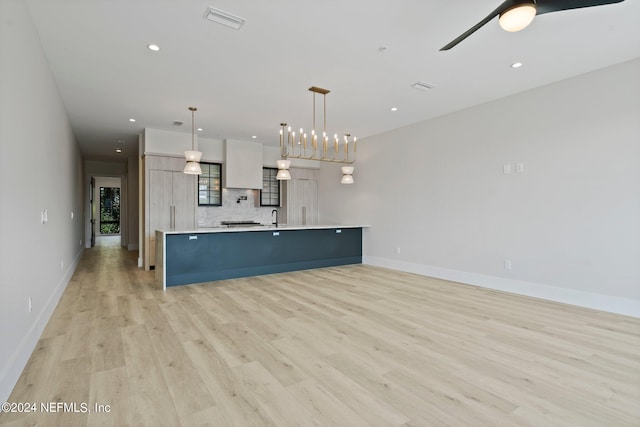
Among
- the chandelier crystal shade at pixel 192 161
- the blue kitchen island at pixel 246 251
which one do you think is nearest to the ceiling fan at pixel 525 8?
the chandelier crystal shade at pixel 192 161

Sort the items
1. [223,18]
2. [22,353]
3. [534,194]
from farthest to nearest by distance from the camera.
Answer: [534,194]
[223,18]
[22,353]

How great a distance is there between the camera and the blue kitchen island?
5090 mm

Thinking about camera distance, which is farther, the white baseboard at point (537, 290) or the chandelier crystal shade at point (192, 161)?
the chandelier crystal shade at point (192, 161)

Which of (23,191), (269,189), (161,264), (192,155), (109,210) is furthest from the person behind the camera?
(109,210)

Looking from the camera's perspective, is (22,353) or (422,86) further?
(422,86)

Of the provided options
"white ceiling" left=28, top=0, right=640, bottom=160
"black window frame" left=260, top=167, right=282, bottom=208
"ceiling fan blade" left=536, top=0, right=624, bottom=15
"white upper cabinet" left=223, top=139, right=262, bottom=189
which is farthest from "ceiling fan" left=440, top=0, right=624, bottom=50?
"black window frame" left=260, top=167, right=282, bottom=208

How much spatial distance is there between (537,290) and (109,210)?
17.9m

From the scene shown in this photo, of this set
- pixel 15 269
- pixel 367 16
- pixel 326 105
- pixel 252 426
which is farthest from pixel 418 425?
pixel 326 105

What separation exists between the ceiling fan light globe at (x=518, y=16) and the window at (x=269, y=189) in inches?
275

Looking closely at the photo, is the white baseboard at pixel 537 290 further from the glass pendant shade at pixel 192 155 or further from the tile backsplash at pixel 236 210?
the glass pendant shade at pixel 192 155

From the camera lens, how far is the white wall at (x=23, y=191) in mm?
2041

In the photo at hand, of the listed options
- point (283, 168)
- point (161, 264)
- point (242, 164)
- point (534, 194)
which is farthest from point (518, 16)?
point (242, 164)

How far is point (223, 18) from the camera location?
2.79 metres

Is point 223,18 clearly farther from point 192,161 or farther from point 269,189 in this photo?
point 269,189
